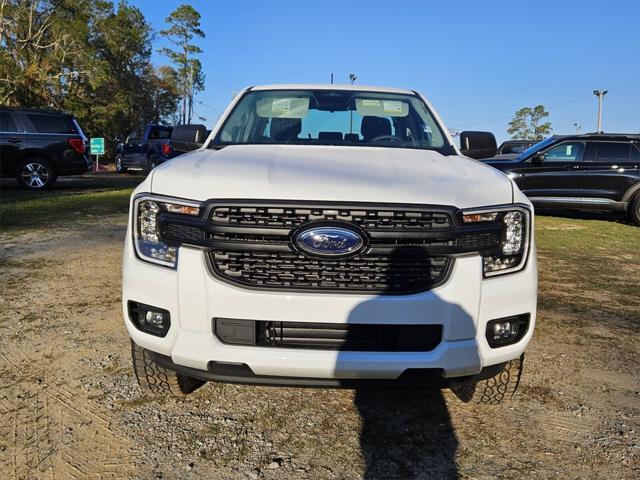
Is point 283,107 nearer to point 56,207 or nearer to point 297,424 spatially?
point 297,424

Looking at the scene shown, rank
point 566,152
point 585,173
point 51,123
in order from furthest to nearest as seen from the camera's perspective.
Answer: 1. point 51,123
2. point 566,152
3. point 585,173

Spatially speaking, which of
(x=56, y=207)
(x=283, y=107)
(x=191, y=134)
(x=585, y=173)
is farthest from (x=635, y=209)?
(x=56, y=207)

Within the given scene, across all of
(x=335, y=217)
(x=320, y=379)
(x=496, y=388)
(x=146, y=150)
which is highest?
(x=146, y=150)

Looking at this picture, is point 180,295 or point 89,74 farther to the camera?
point 89,74

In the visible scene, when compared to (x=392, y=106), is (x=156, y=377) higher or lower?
lower

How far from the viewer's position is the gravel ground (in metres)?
2.30

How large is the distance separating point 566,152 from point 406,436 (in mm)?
9474

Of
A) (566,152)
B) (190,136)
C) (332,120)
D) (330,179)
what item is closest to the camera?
(330,179)

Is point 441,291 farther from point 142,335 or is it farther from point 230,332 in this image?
point 142,335

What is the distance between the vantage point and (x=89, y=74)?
30578 mm

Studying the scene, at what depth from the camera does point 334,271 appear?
2238 millimetres

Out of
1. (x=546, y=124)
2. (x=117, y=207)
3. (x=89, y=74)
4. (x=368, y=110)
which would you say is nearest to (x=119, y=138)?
(x=89, y=74)

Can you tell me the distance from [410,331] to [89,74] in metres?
33.0

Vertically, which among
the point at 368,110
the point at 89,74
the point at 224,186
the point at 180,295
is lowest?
the point at 180,295
